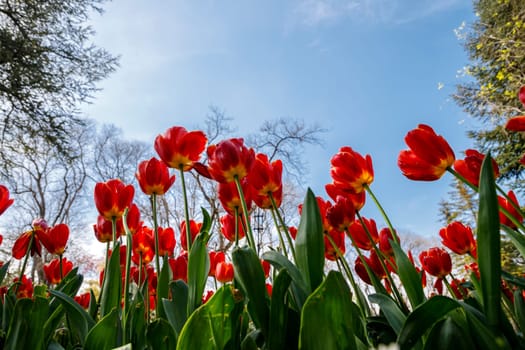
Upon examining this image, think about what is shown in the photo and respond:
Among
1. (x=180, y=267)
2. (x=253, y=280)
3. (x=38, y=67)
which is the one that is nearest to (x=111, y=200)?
(x=180, y=267)

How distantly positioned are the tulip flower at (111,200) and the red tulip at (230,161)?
0.65ft

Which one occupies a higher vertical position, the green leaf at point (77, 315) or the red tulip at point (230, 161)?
the red tulip at point (230, 161)

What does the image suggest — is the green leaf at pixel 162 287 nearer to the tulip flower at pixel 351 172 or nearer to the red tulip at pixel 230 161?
the red tulip at pixel 230 161

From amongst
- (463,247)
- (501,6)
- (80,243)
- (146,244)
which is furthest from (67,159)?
(501,6)

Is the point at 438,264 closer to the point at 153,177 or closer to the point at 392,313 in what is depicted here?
the point at 392,313

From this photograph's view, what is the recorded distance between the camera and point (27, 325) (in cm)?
48

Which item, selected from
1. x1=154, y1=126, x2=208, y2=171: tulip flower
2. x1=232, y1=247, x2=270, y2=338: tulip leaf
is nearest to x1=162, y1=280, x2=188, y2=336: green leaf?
x1=232, y1=247, x2=270, y2=338: tulip leaf

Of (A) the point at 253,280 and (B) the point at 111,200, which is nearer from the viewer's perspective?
(A) the point at 253,280

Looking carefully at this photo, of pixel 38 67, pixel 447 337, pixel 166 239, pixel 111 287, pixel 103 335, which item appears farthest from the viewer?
pixel 38 67

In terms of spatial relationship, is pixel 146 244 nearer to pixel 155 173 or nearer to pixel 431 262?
pixel 155 173

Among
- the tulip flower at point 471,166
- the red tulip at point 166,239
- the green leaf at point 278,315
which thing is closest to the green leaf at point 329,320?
the green leaf at point 278,315

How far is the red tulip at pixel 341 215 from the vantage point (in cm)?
69

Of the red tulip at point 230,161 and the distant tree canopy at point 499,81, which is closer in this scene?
the red tulip at point 230,161

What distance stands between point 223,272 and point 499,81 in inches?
362
